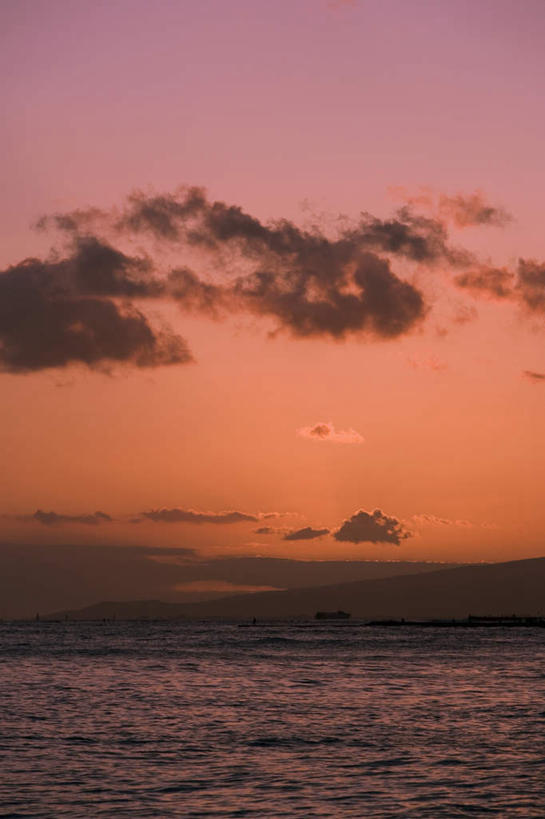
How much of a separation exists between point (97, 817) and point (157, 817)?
1785 millimetres

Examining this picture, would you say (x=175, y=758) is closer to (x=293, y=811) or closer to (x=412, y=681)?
(x=293, y=811)

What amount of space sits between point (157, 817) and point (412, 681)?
58.2m

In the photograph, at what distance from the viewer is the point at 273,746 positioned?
149 feet

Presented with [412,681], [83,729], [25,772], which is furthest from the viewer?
[412,681]

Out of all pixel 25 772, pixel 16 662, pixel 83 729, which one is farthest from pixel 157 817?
pixel 16 662

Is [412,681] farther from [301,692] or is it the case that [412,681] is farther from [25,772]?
[25,772]

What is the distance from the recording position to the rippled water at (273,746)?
106 feet

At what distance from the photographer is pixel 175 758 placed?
41625 mm

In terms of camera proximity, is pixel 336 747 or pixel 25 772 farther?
pixel 336 747

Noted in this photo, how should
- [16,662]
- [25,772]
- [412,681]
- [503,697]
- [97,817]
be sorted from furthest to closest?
[16,662]
[412,681]
[503,697]
[25,772]
[97,817]

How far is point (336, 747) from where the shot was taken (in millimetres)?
44938

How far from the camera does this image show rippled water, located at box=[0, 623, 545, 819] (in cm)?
3234

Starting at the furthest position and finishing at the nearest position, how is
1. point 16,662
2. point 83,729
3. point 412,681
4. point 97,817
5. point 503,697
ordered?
1. point 16,662
2. point 412,681
3. point 503,697
4. point 83,729
5. point 97,817

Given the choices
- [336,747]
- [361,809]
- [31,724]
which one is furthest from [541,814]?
[31,724]
